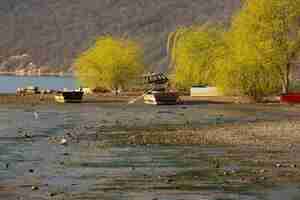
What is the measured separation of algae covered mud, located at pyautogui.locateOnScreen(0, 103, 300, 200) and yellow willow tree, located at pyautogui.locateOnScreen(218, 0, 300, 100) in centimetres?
3217

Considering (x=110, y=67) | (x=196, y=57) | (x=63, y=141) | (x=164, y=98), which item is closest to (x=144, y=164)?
(x=63, y=141)

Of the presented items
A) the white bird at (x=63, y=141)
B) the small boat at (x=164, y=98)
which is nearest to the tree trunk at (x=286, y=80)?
the small boat at (x=164, y=98)

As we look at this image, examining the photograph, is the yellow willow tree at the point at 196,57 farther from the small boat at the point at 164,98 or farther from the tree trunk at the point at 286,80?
the tree trunk at the point at 286,80

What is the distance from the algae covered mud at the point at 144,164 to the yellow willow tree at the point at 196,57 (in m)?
51.5

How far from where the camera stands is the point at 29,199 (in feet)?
61.2

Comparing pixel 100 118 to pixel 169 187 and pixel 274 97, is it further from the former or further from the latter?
pixel 169 187

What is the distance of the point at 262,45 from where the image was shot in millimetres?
75438

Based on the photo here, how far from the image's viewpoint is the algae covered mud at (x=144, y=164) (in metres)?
19.9

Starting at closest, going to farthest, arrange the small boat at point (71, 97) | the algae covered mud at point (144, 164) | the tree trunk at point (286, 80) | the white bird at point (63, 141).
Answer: the algae covered mud at point (144, 164) → the white bird at point (63, 141) → the tree trunk at point (286, 80) → the small boat at point (71, 97)

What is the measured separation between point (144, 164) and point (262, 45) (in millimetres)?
51405

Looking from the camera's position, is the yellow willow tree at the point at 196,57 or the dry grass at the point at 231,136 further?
the yellow willow tree at the point at 196,57

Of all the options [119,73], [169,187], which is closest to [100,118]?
[169,187]

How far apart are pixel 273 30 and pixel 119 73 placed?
34008mm

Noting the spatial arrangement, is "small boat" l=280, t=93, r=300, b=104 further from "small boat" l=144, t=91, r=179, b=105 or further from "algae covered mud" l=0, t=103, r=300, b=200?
"algae covered mud" l=0, t=103, r=300, b=200
